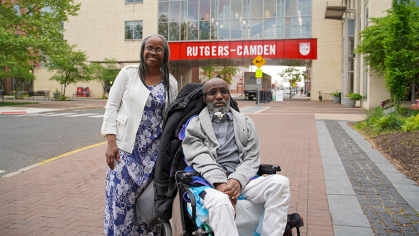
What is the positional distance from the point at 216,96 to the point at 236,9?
34.6 m

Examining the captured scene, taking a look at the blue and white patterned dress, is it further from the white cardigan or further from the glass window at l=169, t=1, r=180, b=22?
the glass window at l=169, t=1, r=180, b=22

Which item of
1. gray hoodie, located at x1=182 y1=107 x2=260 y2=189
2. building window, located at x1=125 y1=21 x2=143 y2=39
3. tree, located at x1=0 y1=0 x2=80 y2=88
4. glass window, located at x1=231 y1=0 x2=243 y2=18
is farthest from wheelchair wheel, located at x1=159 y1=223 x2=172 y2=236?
building window, located at x1=125 y1=21 x2=143 y2=39

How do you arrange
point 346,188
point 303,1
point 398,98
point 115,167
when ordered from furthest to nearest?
point 303,1 → point 398,98 → point 346,188 → point 115,167

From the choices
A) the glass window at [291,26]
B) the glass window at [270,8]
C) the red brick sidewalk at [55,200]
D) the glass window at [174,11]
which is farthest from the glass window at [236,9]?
the red brick sidewalk at [55,200]

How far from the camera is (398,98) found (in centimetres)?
1093

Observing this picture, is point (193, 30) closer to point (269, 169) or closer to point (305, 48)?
point (305, 48)

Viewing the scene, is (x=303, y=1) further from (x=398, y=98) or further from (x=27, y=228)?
(x=27, y=228)

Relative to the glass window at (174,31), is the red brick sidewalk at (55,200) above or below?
below

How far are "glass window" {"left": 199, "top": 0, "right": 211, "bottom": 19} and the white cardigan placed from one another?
114 feet

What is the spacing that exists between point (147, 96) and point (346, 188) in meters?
3.34

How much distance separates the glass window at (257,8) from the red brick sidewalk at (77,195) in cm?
2950

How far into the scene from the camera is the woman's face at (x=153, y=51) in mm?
2957

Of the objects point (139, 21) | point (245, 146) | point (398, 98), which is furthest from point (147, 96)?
point (139, 21)

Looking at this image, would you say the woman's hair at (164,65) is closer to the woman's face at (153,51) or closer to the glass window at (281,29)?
the woman's face at (153,51)
